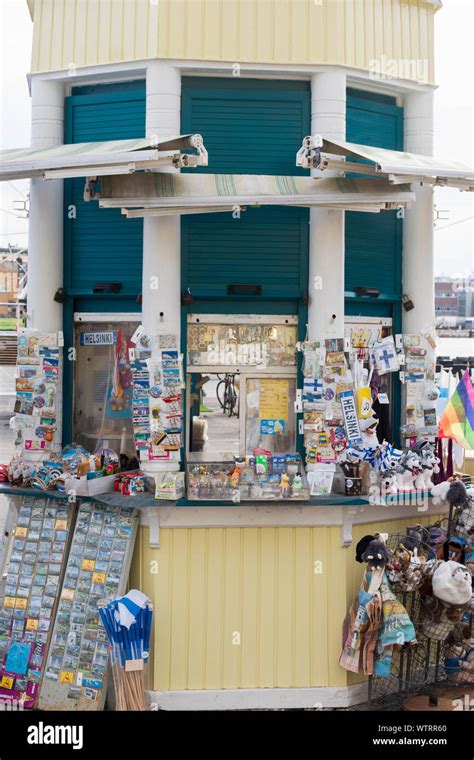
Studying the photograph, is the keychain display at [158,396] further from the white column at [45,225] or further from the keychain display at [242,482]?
the white column at [45,225]

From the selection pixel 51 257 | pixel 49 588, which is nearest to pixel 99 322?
pixel 51 257

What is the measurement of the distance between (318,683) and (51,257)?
14.8ft

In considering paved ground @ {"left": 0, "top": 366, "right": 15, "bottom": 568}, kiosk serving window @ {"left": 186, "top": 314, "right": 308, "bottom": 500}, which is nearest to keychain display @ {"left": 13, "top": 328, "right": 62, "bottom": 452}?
paved ground @ {"left": 0, "top": 366, "right": 15, "bottom": 568}

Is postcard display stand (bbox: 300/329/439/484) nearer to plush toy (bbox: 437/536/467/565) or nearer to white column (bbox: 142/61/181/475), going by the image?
plush toy (bbox: 437/536/467/565)

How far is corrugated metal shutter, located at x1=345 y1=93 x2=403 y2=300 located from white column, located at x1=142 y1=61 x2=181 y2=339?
168cm

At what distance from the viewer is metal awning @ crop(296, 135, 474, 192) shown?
22.5 ft

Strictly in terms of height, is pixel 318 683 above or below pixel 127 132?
below

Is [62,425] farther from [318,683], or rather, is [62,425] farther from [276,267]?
[318,683]

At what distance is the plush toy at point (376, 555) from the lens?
7012 mm

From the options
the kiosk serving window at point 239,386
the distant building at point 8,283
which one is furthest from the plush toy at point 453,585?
the distant building at point 8,283

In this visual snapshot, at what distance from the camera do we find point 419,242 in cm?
833

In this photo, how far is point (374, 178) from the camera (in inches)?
299

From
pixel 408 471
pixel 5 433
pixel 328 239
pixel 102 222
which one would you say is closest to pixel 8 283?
pixel 5 433

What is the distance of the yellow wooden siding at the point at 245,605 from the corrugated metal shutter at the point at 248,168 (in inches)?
88.3
